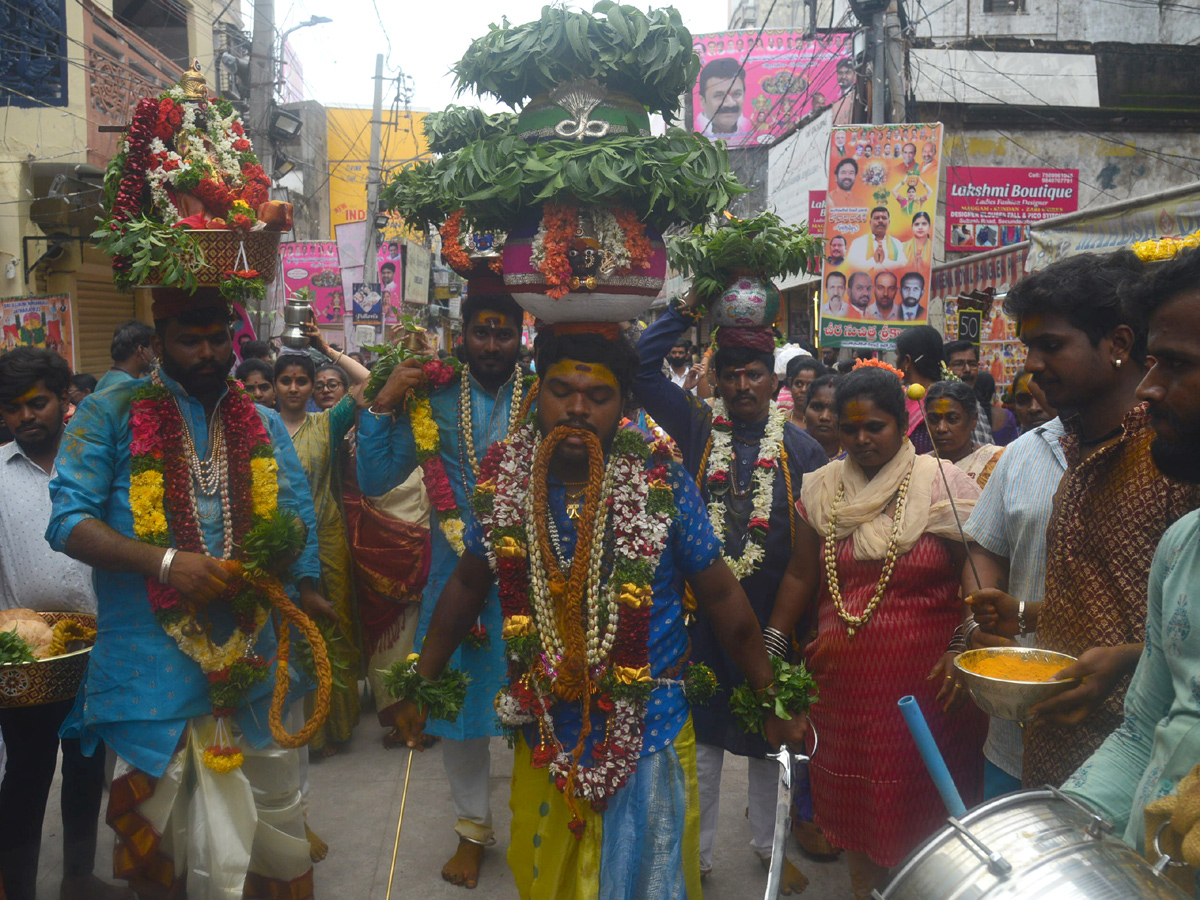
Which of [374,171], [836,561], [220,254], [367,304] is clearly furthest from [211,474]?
[374,171]

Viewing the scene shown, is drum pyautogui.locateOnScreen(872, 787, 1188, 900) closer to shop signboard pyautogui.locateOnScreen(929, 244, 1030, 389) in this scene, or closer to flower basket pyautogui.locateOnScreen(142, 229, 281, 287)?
flower basket pyautogui.locateOnScreen(142, 229, 281, 287)

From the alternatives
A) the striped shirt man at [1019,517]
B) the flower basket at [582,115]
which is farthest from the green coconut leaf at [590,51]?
the striped shirt man at [1019,517]

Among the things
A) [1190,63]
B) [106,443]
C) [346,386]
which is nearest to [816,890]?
[106,443]

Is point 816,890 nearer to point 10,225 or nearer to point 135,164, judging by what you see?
point 135,164

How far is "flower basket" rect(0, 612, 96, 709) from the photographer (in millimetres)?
3574

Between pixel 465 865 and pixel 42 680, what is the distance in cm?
192

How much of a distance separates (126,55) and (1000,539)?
15.5m

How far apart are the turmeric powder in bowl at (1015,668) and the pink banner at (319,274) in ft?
55.1

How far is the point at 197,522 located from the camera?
3.61 metres

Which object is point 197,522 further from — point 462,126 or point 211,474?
point 462,126

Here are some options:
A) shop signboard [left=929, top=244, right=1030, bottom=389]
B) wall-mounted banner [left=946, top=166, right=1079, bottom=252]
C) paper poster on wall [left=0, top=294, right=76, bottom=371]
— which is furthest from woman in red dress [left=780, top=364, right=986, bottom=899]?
wall-mounted banner [left=946, top=166, right=1079, bottom=252]

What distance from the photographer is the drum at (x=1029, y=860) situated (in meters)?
1.57

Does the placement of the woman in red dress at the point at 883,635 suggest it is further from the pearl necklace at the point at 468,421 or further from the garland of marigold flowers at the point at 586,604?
the pearl necklace at the point at 468,421

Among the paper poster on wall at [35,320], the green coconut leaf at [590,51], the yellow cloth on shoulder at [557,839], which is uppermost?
the green coconut leaf at [590,51]
